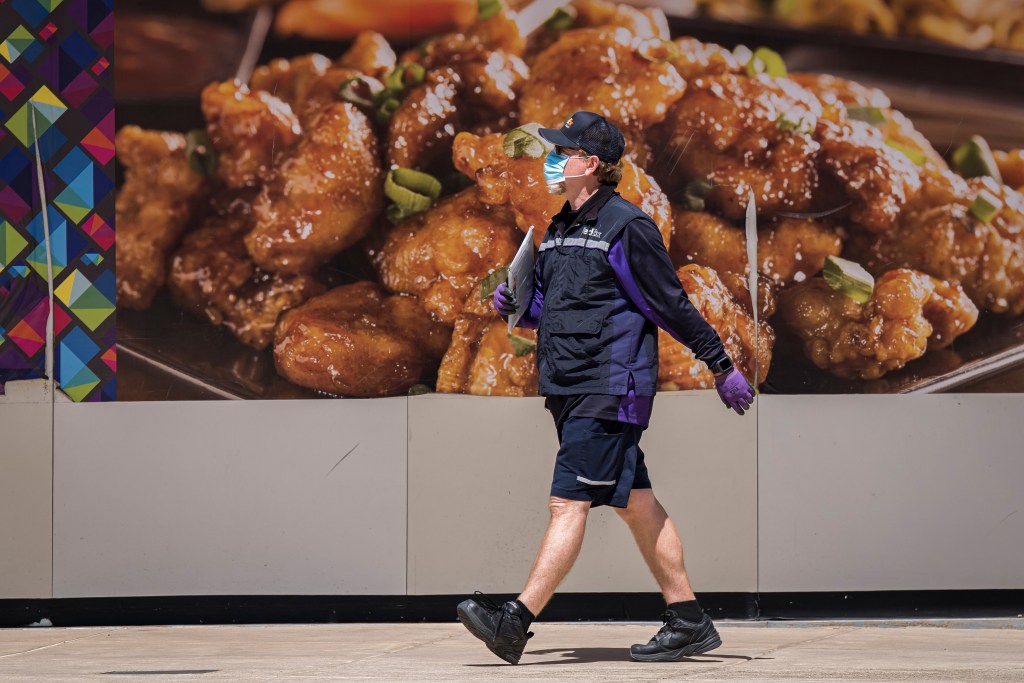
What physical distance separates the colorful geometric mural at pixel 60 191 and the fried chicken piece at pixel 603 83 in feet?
6.23

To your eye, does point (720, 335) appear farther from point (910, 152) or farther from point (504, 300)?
point (504, 300)

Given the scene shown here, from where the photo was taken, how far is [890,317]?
6227 mm

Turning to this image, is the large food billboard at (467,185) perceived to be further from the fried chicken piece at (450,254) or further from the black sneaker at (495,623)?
the black sneaker at (495,623)

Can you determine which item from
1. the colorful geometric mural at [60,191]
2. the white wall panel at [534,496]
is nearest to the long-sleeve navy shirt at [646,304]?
the white wall panel at [534,496]

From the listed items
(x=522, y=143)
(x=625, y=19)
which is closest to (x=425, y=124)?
(x=522, y=143)

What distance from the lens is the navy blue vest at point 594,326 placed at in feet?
15.7

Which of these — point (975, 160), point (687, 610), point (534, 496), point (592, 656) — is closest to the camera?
point (687, 610)

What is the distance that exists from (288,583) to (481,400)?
116 cm

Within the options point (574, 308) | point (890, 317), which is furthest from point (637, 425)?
point (890, 317)

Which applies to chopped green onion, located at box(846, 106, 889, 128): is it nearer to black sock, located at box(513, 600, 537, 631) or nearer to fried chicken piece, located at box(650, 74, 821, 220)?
fried chicken piece, located at box(650, 74, 821, 220)

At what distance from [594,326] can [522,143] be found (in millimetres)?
1740

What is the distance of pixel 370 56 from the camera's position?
632 cm

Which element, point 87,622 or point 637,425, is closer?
point 637,425

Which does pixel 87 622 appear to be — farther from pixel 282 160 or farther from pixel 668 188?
pixel 668 188
